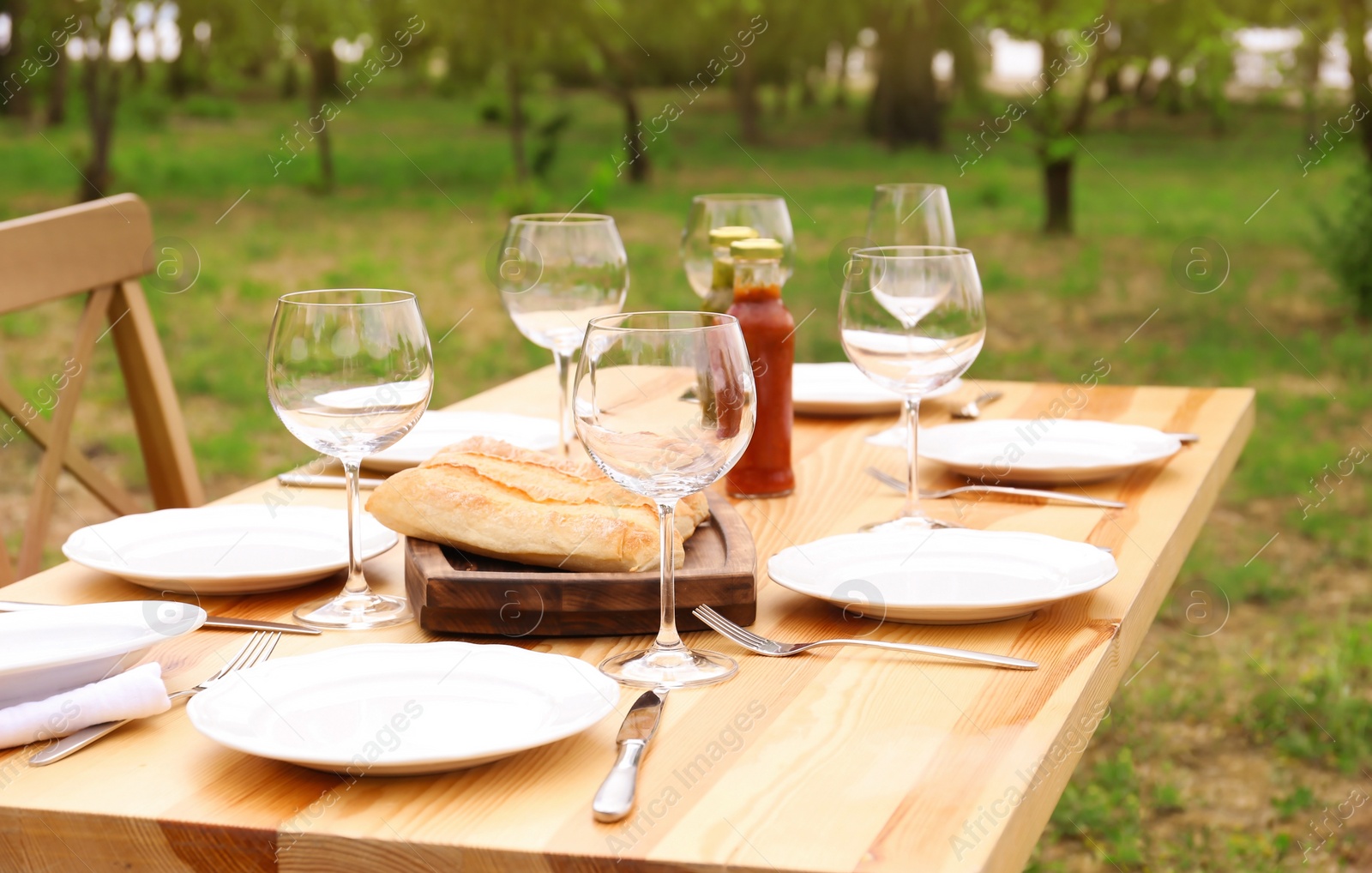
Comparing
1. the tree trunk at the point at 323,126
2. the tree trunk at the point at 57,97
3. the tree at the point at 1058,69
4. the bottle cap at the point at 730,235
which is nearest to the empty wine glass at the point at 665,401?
the bottle cap at the point at 730,235

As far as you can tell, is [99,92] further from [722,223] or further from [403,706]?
[403,706]

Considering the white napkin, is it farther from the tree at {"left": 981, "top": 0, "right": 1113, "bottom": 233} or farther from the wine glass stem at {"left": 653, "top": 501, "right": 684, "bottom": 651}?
the tree at {"left": 981, "top": 0, "right": 1113, "bottom": 233}

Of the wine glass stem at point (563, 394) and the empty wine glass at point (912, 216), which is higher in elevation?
the empty wine glass at point (912, 216)

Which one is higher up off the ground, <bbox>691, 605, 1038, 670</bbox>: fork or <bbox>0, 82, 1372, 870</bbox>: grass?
<bbox>691, 605, 1038, 670</bbox>: fork

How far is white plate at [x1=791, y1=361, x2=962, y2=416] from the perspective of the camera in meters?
2.34

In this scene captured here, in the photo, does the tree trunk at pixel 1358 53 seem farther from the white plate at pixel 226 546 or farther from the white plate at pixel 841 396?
the white plate at pixel 226 546

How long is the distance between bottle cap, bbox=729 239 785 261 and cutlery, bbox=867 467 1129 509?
37 cm

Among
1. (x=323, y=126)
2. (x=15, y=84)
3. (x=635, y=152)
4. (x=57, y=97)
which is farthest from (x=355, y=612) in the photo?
(x=15, y=84)

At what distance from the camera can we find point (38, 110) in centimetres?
1973

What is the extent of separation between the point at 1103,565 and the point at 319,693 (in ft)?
2.54

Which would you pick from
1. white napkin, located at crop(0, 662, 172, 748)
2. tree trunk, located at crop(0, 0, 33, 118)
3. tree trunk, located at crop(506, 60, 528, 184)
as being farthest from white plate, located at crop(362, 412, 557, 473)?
tree trunk, located at crop(0, 0, 33, 118)

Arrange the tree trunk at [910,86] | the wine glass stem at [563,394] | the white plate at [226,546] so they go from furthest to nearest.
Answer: the tree trunk at [910,86]
the wine glass stem at [563,394]
the white plate at [226,546]

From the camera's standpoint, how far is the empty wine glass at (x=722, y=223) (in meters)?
2.24

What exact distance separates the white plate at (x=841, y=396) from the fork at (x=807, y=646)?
97 cm
